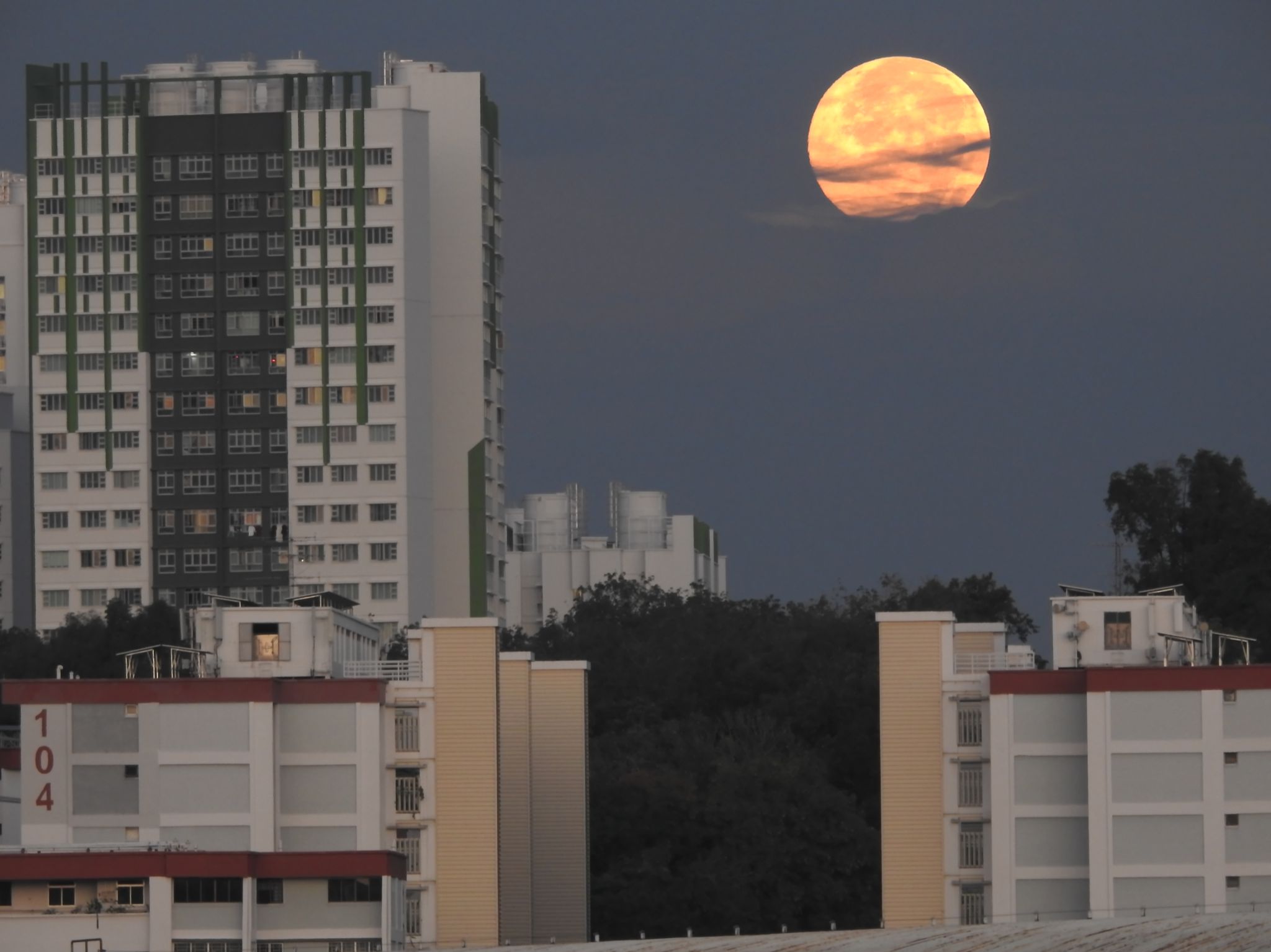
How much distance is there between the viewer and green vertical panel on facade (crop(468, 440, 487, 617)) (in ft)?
502

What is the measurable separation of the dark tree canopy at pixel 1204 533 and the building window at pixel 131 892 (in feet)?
209

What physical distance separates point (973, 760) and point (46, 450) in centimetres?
8988

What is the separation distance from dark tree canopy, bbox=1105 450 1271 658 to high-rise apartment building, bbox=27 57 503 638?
4146cm

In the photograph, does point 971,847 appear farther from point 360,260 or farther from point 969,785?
point 360,260

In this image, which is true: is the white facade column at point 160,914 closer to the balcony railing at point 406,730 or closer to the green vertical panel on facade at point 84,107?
Result: the balcony railing at point 406,730

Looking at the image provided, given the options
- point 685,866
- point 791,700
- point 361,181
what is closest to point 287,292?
point 361,181

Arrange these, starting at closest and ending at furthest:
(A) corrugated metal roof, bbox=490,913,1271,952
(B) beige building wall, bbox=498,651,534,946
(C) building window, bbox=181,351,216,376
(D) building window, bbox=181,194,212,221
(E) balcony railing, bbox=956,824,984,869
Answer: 1. (A) corrugated metal roof, bbox=490,913,1271,952
2. (E) balcony railing, bbox=956,824,984,869
3. (B) beige building wall, bbox=498,651,534,946
4. (D) building window, bbox=181,194,212,221
5. (C) building window, bbox=181,351,216,376

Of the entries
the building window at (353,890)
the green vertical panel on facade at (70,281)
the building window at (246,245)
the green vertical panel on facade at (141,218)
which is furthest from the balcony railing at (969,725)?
the green vertical panel on facade at (70,281)

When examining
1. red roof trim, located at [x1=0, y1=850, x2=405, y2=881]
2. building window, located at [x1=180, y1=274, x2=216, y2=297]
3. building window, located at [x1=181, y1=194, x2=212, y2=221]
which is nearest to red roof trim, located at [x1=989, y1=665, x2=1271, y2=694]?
red roof trim, located at [x1=0, y1=850, x2=405, y2=881]

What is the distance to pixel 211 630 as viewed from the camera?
7962 centimetres

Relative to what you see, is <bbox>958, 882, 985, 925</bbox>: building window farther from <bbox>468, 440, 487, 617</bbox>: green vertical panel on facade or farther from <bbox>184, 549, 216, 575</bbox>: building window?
<bbox>184, 549, 216, 575</bbox>: building window

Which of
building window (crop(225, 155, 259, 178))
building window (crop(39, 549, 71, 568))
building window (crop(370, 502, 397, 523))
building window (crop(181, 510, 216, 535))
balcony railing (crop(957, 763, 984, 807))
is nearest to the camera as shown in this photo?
balcony railing (crop(957, 763, 984, 807))

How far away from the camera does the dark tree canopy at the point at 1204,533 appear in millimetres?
120938

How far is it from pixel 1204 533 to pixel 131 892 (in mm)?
71995
